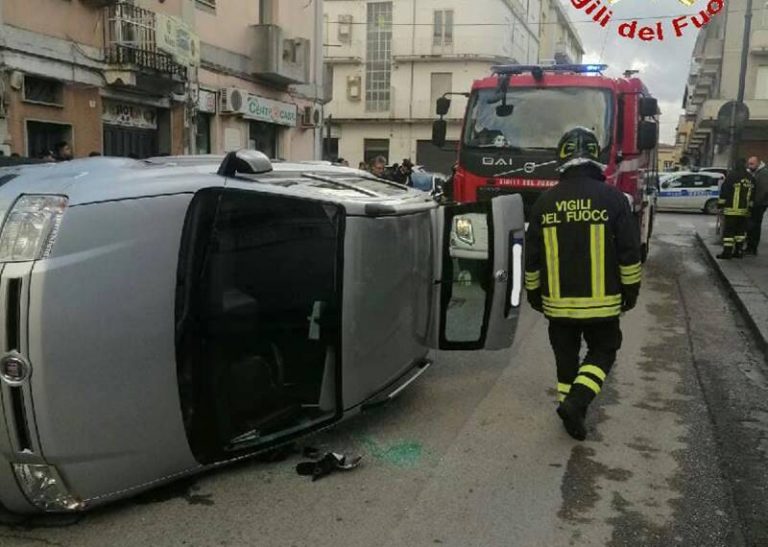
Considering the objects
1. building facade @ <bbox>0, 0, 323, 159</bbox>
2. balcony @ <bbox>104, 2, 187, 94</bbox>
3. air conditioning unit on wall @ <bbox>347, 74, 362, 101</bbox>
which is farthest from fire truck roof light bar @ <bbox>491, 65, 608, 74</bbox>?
air conditioning unit on wall @ <bbox>347, 74, 362, 101</bbox>

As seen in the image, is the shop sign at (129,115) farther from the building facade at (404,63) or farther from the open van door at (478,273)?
the building facade at (404,63)

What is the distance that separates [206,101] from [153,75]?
9.66 ft

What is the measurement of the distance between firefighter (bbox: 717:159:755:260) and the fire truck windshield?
395 centimetres

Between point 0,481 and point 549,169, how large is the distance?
7.10 meters

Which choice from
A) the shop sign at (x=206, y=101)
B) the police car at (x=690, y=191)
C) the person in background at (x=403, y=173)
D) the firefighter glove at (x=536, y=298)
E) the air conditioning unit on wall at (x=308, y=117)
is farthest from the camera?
the police car at (x=690, y=191)

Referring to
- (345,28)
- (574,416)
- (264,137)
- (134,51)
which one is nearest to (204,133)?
(264,137)

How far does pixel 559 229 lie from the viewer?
165 inches

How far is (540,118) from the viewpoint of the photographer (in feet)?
30.2

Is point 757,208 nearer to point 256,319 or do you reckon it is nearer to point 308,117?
point 256,319

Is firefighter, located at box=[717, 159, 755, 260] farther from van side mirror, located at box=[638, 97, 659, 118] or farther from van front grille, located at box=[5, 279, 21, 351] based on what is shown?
van front grille, located at box=[5, 279, 21, 351]

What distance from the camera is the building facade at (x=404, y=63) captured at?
142ft

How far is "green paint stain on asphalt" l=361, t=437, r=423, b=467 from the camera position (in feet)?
12.8

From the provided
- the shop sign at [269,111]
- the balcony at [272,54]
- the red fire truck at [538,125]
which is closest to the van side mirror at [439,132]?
the red fire truck at [538,125]

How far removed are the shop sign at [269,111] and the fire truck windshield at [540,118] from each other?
1091 cm
